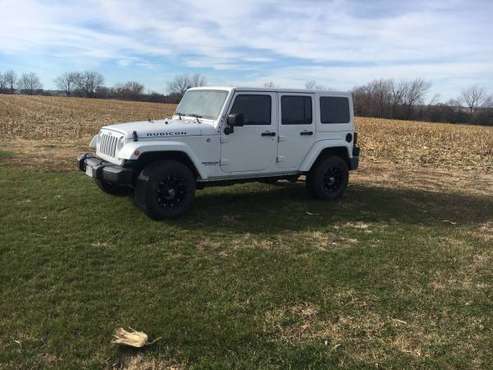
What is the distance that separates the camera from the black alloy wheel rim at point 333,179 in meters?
8.28

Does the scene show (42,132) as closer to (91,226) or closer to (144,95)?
(91,226)

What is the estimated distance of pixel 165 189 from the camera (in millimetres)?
6410

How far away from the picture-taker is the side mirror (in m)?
6.71

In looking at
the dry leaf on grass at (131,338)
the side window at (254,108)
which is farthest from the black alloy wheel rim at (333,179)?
the dry leaf on grass at (131,338)

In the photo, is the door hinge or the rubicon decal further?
the door hinge

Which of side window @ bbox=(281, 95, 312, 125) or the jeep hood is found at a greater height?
side window @ bbox=(281, 95, 312, 125)

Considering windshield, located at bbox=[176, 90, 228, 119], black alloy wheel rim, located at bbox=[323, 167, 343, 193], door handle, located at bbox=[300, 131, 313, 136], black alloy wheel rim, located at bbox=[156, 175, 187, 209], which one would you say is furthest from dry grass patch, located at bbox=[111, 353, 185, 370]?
black alloy wheel rim, located at bbox=[323, 167, 343, 193]

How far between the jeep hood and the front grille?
0.12m

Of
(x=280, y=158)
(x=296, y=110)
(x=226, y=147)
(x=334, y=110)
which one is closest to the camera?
(x=226, y=147)

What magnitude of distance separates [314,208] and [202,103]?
2.55 meters

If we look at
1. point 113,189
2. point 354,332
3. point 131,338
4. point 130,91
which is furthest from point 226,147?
point 130,91

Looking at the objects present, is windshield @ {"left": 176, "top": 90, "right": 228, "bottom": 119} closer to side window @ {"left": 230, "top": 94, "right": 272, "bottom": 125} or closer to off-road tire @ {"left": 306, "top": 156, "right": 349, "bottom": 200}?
side window @ {"left": 230, "top": 94, "right": 272, "bottom": 125}

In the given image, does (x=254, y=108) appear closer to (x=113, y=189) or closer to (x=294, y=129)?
(x=294, y=129)

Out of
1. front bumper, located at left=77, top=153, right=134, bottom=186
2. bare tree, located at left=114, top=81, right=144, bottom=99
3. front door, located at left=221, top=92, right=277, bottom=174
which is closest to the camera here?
front bumper, located at left=77, top=153, right=134, bottom=186
